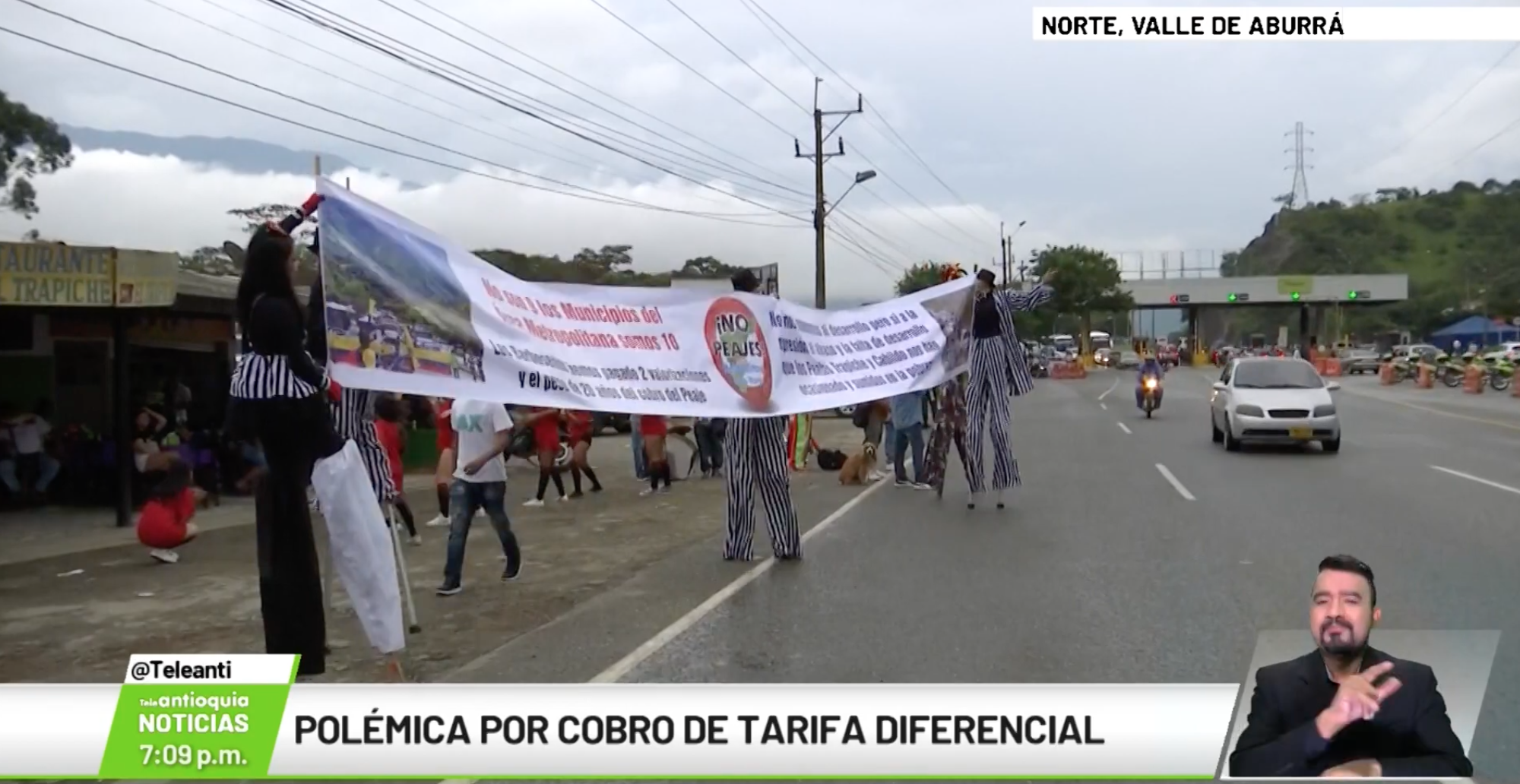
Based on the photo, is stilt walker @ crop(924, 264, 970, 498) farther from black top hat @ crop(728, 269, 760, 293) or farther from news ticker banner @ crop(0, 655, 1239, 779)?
news ticker banner @ crop(0, 655, 1239, 779)

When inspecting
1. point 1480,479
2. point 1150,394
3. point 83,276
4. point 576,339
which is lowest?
point 1480,479

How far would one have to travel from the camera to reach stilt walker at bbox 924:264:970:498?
12.5 m

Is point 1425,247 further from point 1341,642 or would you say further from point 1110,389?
point 1341,642

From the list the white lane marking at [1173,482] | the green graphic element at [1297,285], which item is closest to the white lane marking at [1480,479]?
the white lane marking at [1173,482]

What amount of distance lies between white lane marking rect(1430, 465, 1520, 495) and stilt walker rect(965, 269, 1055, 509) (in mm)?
5362

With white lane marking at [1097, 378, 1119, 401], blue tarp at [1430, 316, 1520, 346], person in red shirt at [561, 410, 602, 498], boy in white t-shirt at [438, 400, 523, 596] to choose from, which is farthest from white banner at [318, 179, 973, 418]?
blue tarp at [1430, 316, 1520, 346]

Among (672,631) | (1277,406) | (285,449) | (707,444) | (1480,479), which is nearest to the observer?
(285,449)

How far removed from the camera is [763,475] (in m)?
9.25

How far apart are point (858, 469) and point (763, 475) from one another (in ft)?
21.6

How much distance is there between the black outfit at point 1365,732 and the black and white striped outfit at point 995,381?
749cm

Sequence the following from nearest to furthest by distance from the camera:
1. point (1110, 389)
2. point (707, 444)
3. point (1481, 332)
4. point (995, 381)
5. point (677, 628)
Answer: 1. point (677, 628)
2. point (995, 381)
3. point (707, 444)
4. point (1110, 389)
5. point (1481, 332)

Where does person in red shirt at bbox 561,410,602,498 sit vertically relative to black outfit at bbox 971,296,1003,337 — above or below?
below

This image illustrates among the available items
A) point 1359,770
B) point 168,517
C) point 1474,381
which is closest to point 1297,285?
point 1474,381

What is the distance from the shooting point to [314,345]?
565 centimetres
